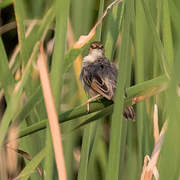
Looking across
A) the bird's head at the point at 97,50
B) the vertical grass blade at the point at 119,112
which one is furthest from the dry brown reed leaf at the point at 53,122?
the bird's head at the point at 97,50

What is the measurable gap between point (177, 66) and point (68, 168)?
79 cm

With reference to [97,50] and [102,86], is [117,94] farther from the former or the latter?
[97,50]

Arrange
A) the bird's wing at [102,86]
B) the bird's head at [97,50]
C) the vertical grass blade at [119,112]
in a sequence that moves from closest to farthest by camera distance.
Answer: the vertical grass blade at [119,112]
the bird's wing at [102,86]
the bird's head at [97,50]

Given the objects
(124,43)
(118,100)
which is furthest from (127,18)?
(118,100)

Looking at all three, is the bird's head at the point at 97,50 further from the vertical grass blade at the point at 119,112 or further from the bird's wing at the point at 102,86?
the vertical grass blade at the point at 119,112

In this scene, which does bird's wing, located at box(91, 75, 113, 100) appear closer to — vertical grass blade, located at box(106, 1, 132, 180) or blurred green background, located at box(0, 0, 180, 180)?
blurred green background, located at box(0, 0, 180, 180)

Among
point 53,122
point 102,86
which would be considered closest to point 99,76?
point 102,86

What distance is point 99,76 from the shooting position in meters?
2.01

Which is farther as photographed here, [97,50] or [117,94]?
[97,50]

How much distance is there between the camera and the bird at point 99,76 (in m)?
1.83

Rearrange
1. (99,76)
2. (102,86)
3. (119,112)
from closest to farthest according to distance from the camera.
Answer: (119,112), (102,86), (99,76)

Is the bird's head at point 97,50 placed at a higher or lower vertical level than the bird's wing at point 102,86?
higher

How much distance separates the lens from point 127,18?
1157mm

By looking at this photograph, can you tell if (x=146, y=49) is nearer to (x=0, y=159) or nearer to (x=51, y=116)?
(x=51, y=116)
